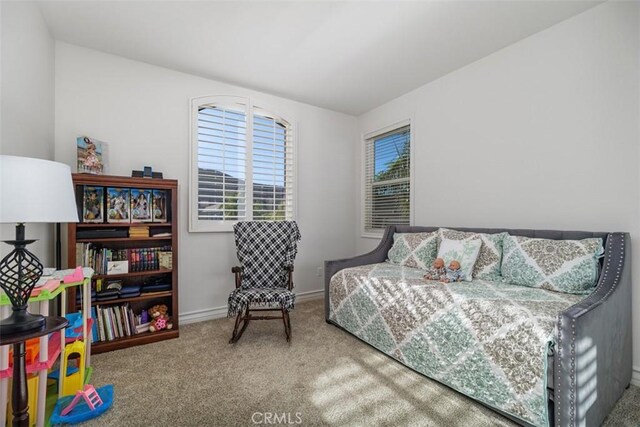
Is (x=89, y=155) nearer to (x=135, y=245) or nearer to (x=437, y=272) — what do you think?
(x=135, y=245)

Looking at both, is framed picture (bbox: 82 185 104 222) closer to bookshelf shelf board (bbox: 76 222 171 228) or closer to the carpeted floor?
bookshelf shelf board (bbox: 76 222 171 228)

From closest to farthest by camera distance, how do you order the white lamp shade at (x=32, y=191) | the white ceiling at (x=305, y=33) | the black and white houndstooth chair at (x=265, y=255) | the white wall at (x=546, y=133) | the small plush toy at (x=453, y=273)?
the white lamp shade at (x=32, y=191), the white wall at (x=546, y=133), the white ceiling at (x=305, y=33), the small plush toy at (x=453, y=273), the black and white houndstooth chair at (x=265, y=255)

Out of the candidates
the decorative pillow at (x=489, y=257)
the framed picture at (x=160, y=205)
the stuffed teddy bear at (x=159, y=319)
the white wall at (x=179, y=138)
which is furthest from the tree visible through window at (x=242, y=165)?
the decorative pillow at (x=489, y=257)

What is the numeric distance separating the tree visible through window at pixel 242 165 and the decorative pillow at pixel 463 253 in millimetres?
1914

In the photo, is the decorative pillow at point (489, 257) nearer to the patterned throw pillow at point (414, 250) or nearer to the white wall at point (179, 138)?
the patterned throw pillow at point (414, 250)

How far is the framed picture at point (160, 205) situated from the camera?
2.67 metres

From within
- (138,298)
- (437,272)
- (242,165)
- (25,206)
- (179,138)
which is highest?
(179,138)

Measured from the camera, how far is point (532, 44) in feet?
7.62

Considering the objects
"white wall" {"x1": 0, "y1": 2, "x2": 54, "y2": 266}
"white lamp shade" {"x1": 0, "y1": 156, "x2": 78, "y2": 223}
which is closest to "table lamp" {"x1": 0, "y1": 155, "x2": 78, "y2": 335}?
"white lamp shade" {"x1": 0, "y1": 156, "x2": 78, "y2": 223}

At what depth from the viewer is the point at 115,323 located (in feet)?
7.82

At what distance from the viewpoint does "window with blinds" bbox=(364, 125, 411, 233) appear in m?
3.53

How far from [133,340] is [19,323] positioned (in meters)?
1.47

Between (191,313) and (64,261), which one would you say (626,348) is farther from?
(64,261)

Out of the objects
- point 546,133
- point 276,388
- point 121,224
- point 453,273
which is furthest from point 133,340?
point 546,133
